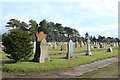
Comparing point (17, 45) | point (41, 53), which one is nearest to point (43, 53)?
point (41, 53)

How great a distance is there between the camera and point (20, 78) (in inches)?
332

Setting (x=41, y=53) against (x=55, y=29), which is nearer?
(x=41, y=53)

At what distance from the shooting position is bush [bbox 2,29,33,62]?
39.4ft

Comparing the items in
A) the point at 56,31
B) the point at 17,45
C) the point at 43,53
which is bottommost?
the point at 43,53

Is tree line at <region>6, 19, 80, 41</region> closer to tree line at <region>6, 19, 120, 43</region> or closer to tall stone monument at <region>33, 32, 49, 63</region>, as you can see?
tree line at <region>6, 19, 120, 43</region>

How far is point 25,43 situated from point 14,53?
1.24 meters

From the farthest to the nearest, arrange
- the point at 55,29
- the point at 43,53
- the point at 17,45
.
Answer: the point at 55,29 → the point at 43,53 → the point at 17,45

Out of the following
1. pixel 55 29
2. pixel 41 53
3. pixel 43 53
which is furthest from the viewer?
pixel 55 29

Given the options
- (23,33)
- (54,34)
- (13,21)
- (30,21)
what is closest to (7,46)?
(23,33)

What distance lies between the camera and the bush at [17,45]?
1200 cm

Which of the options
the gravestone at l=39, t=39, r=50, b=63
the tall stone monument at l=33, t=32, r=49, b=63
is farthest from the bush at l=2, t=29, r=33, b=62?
the gravestone at l=39, t=39, r=50, b=63

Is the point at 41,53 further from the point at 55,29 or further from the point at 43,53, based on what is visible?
the point at 55,29

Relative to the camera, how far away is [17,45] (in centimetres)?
1198

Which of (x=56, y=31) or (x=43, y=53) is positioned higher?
(x=56, y=31)
